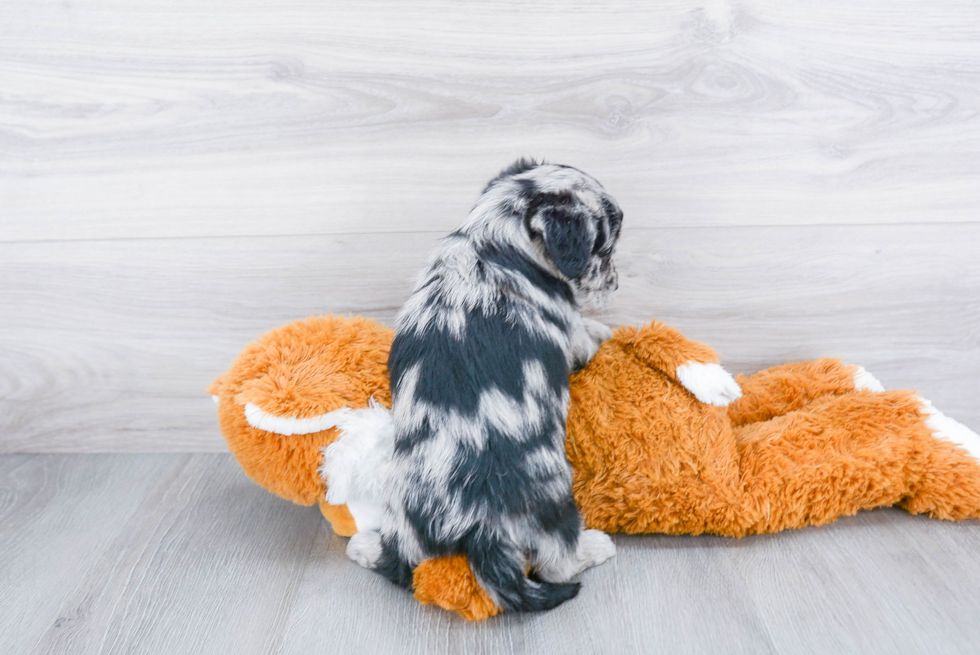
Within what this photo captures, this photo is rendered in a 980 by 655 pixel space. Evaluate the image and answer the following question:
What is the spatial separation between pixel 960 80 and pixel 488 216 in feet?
4.06

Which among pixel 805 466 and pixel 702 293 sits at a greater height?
pixel 702 293

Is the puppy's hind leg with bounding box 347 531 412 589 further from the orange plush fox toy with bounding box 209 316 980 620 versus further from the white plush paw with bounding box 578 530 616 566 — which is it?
the white plush paw with bounding box 578 530 616 566

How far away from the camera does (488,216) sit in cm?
136

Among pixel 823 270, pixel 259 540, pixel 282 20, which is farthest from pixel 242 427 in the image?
pixel 823 270

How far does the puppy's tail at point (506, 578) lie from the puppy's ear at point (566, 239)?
1.77 ft

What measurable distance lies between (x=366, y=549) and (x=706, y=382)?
814 millimetres

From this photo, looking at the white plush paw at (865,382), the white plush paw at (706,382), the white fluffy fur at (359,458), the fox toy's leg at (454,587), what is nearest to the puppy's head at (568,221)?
the white plush paw at (706,382)

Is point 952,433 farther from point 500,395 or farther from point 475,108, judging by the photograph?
point 475,108

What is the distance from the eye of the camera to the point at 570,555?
129 cm

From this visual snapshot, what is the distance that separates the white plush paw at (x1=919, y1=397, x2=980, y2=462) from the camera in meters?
1.48

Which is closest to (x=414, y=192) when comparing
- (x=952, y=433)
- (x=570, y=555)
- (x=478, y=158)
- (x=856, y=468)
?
(x=478, y=158)

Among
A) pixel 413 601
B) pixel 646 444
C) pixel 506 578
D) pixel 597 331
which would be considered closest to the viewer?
pixel 506 578

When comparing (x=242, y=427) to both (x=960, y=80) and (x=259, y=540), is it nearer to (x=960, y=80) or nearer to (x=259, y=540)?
(x=259, y=540)

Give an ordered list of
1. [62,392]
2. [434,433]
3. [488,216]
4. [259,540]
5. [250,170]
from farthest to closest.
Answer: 1. [62,392]
2. [250,170]
3. [259,540]
4. [488,216]
5. [434,433]
